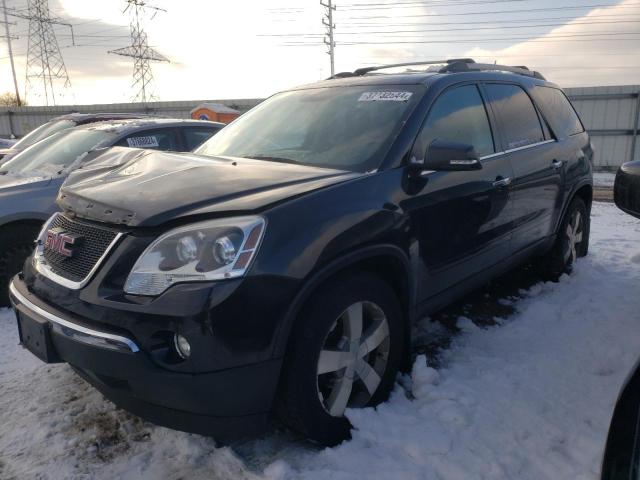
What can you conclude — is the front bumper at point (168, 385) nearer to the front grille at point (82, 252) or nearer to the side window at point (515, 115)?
the front grille at point (82, 252)

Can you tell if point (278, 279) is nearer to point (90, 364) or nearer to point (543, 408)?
point (90, 364)

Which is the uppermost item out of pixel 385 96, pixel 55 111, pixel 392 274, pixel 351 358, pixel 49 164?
pixel 385 96

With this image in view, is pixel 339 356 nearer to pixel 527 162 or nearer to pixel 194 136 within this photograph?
pixel 527 162

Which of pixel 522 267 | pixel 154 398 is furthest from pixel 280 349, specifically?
pixel 522 267

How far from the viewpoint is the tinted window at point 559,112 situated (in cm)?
455

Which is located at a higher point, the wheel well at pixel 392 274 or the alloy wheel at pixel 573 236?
the wheel well at pixel 392 274

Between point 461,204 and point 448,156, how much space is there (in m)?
0.51

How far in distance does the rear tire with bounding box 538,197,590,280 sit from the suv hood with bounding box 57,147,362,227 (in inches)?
116

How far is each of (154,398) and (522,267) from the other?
4.25 metres

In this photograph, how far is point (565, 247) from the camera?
4.80m

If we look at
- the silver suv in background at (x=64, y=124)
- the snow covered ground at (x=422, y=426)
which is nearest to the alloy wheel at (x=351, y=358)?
the snow covered ground at (x=422, y=426)

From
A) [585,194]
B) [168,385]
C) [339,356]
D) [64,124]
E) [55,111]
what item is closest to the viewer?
[168,385]

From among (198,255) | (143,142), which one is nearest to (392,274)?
(198,255)

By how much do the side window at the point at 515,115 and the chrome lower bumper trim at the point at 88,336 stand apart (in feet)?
9.45
